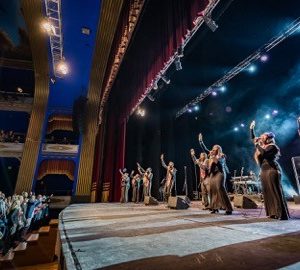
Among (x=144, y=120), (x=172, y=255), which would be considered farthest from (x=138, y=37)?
(x=172, y=255)

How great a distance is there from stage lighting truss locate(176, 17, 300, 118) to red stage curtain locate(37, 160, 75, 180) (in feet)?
28.7

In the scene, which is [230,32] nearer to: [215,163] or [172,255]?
[215,163]

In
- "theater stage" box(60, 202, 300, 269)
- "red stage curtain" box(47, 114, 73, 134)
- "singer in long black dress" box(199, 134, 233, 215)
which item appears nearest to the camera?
"theater stage" box(60, 202, 300, 269)

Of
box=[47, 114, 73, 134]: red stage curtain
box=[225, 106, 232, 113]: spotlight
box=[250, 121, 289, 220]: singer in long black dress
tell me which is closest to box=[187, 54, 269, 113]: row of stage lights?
box=[225, 106, 232, 113]: spotlight

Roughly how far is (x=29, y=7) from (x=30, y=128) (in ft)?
26.2

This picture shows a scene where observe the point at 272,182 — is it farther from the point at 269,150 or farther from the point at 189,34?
the point at 189,34

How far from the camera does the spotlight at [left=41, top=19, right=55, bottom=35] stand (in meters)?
9.22

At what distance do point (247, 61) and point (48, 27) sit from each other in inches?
340

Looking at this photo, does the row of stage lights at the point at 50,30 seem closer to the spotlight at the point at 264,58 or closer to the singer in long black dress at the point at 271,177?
the spotlight at the point at 264,58

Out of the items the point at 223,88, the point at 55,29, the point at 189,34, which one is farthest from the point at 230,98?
the point at 55,29

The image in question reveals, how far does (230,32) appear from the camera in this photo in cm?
815

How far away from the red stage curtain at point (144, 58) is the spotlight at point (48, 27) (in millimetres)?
3453

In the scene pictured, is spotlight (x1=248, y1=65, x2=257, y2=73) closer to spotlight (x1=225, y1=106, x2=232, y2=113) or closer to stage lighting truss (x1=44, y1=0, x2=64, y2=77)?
spotlight (x1=225, y1=106, x2=232, y2=113)

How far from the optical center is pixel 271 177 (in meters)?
3.62
